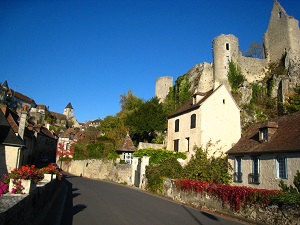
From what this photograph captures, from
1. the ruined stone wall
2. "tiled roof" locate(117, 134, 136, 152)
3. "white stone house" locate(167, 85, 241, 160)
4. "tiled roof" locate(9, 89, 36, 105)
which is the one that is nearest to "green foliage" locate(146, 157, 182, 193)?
"white stone house" locate(167, 85, 241, 160)

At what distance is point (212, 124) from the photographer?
29.3m

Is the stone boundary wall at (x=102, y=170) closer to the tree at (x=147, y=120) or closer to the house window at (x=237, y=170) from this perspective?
the tree at (x=147, y=120)

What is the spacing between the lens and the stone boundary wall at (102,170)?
32.9 m

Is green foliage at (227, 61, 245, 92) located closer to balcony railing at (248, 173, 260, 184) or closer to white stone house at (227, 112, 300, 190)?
white stone house at (227, 112, 300, 190)

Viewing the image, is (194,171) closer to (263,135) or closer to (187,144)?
(263,135)

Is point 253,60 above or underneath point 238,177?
above

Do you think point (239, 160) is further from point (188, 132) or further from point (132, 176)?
point (132, 176)

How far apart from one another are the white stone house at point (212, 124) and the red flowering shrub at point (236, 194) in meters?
11.8

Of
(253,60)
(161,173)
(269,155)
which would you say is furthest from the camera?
(253,60)

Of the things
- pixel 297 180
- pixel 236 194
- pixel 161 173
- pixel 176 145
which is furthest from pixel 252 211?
pixel 176 145

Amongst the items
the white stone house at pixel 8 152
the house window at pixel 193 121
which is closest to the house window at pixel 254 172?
the house window at pixel 193 121

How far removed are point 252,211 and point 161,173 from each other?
1258 centimetres

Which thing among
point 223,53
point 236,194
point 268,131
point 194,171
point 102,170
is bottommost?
point 102,170

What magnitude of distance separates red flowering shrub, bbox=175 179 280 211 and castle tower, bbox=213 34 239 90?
37.2 m
